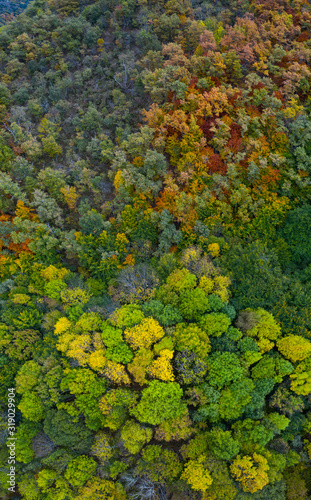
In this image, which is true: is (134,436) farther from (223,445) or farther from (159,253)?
(159,253)

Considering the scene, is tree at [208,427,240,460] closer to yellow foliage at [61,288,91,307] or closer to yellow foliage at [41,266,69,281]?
yellow foliage at [61,288,91,307]

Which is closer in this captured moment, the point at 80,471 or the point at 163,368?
the point at 80,471

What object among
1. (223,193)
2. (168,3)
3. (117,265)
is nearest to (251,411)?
(117,265)

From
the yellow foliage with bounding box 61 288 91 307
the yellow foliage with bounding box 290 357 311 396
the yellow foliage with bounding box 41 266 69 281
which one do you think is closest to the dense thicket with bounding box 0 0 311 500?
the yellow foliage with bounding box 290 357 311 396

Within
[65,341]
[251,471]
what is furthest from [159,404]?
[65,341]

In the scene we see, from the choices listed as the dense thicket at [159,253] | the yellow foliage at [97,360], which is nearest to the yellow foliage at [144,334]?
the dense thicket at [159,253]

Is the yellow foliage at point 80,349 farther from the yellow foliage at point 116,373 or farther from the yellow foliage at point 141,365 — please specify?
the yellow foliage at point 141,365

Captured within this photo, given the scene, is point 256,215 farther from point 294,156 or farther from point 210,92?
point 210,92
